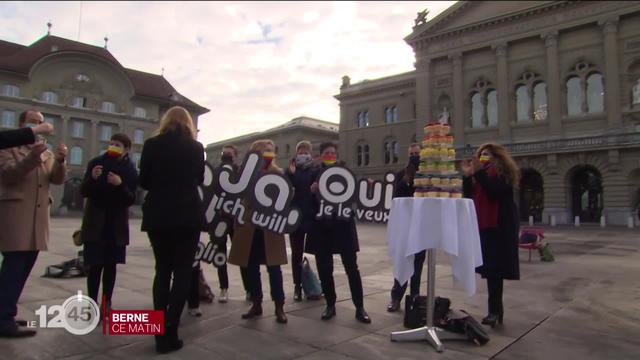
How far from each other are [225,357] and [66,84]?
57.7 m

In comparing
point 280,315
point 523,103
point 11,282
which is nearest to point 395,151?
point 523,103

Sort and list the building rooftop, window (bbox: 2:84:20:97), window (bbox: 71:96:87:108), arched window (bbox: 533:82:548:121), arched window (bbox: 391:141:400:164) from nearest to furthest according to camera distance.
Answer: arched window (bbox: 533:82:548:121)
window (bbox: 2:84:20:97)
the building rooftop
window (bbox: 71:96:87:108)
arched window (bbox: 391:141:400:164)

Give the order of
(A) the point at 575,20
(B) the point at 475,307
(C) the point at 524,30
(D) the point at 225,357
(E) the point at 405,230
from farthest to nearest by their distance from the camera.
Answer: (C) the point at 524,30 → (A) the point at 575,20 → (B) the point at 475,307 → (E) the point at 405,230 → (D) the point at 225,357

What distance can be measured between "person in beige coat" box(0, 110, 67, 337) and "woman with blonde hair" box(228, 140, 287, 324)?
6.43 ft

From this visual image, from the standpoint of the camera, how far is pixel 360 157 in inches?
2248

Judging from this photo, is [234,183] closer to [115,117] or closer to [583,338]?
[583,338]

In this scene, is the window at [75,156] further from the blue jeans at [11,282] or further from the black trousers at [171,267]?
the black trousers at [171,267]

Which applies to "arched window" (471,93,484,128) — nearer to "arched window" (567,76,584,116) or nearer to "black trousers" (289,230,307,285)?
"arched window" (567,76,584,116)

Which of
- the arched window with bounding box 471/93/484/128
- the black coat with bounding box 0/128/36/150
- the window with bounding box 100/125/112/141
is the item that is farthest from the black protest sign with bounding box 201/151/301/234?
the window with bounding box 100/125/112/141

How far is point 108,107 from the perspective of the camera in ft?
180

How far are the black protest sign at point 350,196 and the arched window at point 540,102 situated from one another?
38.8 meters

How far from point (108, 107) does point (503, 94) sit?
46.3 m

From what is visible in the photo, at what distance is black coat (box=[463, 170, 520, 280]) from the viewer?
475 cm

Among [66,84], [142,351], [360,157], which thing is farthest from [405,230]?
[66,84]
